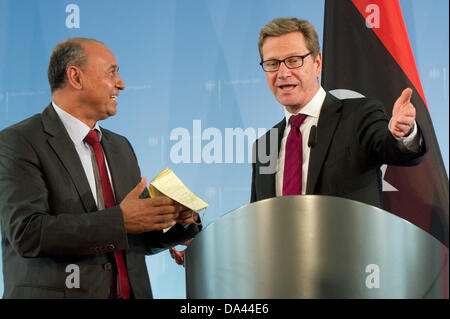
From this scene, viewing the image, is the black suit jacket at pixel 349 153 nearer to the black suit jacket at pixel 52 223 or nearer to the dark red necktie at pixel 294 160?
the dark red necktie at pixel 294 160

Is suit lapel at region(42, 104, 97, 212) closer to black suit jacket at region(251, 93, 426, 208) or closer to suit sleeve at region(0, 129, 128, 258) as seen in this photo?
suit sleeve at region(0, 129, 128, 258)

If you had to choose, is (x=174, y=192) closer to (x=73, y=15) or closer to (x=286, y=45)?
(x=286, y=45)

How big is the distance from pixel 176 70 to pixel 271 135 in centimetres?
137

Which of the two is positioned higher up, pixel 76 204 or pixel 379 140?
pixel 379 140

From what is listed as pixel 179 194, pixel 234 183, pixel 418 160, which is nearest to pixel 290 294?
pixel 179 194

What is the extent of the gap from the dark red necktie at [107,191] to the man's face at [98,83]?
110mm

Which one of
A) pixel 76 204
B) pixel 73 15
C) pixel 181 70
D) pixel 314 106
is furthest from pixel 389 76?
pixel 73 15

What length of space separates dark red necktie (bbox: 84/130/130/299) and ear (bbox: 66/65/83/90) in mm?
219

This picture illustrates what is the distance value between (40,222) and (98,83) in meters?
0.68

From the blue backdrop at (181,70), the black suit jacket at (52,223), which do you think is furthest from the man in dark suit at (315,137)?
the blue backdrop at (181,70)

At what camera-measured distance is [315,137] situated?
210 cm

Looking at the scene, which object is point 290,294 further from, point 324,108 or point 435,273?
point 324,108

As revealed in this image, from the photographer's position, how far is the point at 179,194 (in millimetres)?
1861

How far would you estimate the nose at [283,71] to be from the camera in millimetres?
2307
